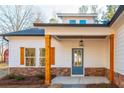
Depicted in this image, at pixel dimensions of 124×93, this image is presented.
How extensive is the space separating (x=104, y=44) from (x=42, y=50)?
4608 millimetres

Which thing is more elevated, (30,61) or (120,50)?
(120,50)

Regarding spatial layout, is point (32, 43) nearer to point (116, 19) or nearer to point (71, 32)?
point (71, 32)

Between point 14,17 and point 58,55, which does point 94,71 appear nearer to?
point 58,55

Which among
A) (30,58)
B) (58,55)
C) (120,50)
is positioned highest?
(120,50)

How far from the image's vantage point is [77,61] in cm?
2161

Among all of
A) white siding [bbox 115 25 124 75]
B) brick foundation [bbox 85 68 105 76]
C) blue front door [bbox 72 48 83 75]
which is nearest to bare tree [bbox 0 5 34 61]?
blue front door [bbox 72 48 83 75]

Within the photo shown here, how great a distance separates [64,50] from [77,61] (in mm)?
1301

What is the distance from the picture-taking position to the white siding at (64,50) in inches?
837

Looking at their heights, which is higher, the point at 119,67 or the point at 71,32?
the point at 71,32

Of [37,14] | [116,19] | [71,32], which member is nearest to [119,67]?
[116,19]

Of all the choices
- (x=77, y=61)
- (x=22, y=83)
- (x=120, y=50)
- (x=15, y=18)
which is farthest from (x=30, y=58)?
(x=15, y=18)

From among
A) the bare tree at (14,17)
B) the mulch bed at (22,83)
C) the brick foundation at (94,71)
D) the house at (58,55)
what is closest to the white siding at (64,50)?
the house at (58,55)

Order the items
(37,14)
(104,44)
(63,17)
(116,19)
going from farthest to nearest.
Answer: (37,14) < (63,17) < (104,44) < (116,19)

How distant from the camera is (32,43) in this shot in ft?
70.4
